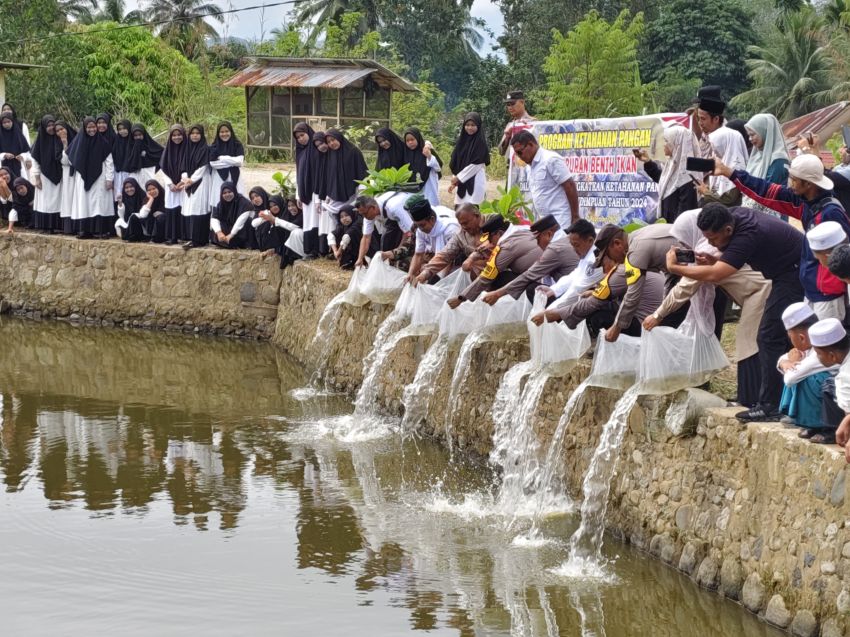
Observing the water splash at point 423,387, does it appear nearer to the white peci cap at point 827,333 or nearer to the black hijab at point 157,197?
the white peci cap at point 827,333

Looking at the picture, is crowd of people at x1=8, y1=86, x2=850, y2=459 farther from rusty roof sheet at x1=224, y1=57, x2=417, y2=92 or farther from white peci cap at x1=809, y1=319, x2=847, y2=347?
rusty roof sheet at x1=224, y1=57, x2=417, y2=92

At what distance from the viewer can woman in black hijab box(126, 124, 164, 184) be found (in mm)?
16359

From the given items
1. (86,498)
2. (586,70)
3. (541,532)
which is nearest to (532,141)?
(541,532)

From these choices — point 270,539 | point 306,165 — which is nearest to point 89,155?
point 306,165

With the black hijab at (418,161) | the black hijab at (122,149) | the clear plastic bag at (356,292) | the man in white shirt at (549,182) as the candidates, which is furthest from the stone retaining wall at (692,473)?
the black hijab at (122,149)

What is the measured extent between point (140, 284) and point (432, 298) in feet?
23.9

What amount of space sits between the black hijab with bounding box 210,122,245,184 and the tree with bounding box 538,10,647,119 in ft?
40.6

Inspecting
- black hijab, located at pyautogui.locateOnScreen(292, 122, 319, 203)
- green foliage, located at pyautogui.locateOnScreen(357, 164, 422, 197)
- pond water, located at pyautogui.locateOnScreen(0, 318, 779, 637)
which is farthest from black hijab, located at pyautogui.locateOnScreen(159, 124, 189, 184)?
pond water, located at pyautogui.locateOnScreen(0, 318, 779, 637)

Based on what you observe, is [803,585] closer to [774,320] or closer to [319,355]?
[774,320]

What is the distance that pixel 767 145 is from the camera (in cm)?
874

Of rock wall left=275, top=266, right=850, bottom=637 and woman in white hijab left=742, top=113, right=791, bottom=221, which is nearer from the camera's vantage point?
rock wall left=275, top=266, right=850, bottom=637

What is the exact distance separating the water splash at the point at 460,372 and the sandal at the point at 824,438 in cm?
374

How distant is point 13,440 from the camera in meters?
10.5

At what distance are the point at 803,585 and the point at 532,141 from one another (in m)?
4.51
